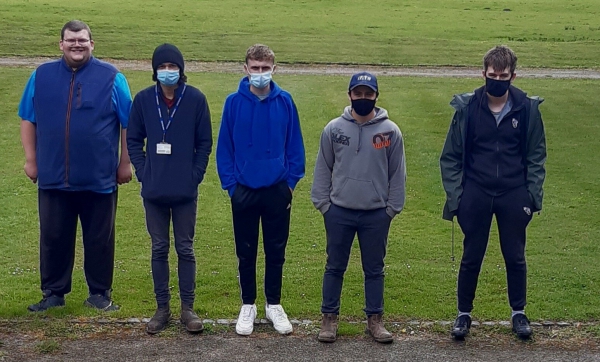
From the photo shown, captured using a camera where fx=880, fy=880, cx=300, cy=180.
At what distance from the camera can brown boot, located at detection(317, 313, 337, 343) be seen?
6348mm

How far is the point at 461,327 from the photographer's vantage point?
6.47m

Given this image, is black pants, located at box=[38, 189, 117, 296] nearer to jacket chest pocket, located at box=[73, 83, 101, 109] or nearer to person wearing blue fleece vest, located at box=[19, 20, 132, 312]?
person wearing blue fleece vest, located at box=[19, 20, 132, 312]

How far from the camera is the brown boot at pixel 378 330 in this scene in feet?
20.8

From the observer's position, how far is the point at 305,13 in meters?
39.3

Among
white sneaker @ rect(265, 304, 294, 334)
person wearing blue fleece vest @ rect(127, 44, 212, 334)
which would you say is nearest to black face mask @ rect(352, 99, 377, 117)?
person wearing blue fleece vest @ rect(127, 44, 212, 334)

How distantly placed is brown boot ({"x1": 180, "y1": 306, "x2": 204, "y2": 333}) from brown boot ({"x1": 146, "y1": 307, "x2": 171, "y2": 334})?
114mm

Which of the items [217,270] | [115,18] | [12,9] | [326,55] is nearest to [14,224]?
[217,270]

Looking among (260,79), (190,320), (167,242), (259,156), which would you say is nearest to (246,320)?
(190,320)

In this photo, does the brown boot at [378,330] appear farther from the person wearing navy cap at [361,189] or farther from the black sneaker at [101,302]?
the black sneaker at [101,302]

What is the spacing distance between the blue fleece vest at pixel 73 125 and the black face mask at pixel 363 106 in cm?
194

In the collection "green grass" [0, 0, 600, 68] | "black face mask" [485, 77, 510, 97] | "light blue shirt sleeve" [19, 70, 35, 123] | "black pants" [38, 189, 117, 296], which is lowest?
"black pants" [38, 189, 117, 296]

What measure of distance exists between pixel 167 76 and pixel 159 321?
1.82 m

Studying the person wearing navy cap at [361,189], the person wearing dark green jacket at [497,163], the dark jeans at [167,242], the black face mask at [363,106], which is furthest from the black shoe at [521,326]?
the dark jeans at [167,242]

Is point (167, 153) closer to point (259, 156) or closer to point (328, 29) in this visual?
point (259, 156)
